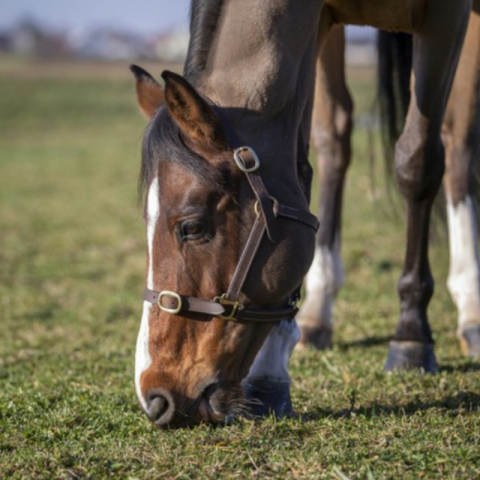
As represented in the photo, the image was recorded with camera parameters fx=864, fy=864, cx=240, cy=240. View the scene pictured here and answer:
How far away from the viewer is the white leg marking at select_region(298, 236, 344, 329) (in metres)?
4.58

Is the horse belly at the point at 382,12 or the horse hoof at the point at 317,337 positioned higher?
the horse belly at the point at 382,12

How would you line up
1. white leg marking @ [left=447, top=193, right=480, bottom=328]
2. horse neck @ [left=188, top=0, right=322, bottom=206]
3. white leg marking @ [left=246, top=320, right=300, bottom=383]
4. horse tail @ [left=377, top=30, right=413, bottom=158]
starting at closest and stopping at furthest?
horse neck @ [left=188, top=0, right=322, bottom=206] < white leg marking @ [left=246, top=320, right=300, bottom=383] < white leg marking @ [left=447, top=193, right=480, bottom=328] < horse tail @ [left=377, top=30, right=413, bottom=158]

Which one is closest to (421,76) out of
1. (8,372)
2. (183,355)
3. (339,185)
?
(339,185)

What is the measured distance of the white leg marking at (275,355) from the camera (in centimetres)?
314

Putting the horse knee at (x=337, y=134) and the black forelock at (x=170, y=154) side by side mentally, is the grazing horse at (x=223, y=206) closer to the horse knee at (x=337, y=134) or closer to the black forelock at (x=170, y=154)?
the black forelock at (x=170, y=154)

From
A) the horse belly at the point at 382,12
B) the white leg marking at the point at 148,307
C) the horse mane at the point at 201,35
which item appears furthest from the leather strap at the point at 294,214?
the horse belly at the point at 382,12

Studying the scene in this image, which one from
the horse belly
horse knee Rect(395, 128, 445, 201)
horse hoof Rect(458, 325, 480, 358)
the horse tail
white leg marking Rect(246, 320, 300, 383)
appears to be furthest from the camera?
the horse tail

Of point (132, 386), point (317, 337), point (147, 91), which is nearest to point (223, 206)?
point (147, 91)

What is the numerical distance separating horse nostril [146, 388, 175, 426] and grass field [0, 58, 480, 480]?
102 mm

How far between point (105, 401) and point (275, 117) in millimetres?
1337

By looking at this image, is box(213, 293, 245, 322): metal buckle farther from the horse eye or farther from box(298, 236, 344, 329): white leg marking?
box(298, 236, 344, 329): white leg marking

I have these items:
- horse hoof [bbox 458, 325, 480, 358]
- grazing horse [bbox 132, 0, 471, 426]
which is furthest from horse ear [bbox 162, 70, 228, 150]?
horse hoof [bbox 458, 325, 480, 358]

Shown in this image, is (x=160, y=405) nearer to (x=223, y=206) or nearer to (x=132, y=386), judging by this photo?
(x=223, y=206)

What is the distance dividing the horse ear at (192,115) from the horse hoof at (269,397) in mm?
880
